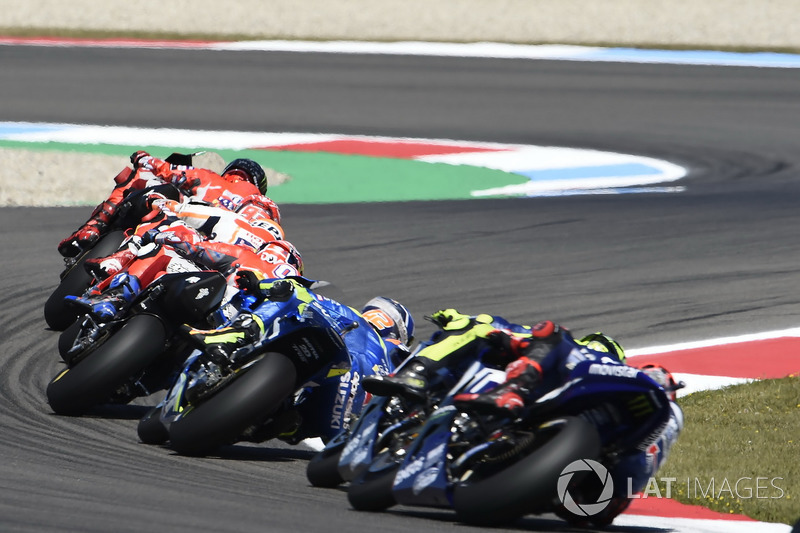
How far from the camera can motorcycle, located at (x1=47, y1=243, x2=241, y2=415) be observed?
25.1 ft

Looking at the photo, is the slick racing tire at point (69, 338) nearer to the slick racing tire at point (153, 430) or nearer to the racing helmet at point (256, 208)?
the slick racing tire at point (153, 430)

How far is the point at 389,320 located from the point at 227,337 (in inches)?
A: 56.4

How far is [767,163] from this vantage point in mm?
19047

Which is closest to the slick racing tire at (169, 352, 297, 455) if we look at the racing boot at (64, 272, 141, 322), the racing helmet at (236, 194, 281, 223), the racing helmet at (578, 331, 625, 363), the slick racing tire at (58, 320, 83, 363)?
the racing boot at (64, 272, 141, 322)

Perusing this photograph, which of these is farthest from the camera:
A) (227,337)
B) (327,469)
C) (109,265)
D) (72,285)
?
(72,285)

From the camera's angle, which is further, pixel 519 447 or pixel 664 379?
pixel 664 379

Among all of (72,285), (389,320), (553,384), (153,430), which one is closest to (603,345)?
(553,384)

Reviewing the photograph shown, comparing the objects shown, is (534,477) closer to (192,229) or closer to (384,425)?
(384,425)

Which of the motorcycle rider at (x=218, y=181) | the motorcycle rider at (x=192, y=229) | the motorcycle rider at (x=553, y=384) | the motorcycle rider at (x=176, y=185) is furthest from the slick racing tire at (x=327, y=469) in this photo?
the motorcycle rider at (x=176, y=185)

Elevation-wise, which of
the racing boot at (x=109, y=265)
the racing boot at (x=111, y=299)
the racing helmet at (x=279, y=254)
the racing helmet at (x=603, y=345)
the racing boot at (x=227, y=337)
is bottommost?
the racing boot at (x=109, y=265)

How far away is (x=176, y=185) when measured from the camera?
35.1 ft

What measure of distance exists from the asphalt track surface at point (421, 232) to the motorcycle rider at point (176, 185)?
0.71 meters

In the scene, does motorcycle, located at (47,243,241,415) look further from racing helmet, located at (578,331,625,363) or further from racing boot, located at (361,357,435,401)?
racing helmet, located at (578,331,625,363)

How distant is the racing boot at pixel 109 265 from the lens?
29.3 feet
